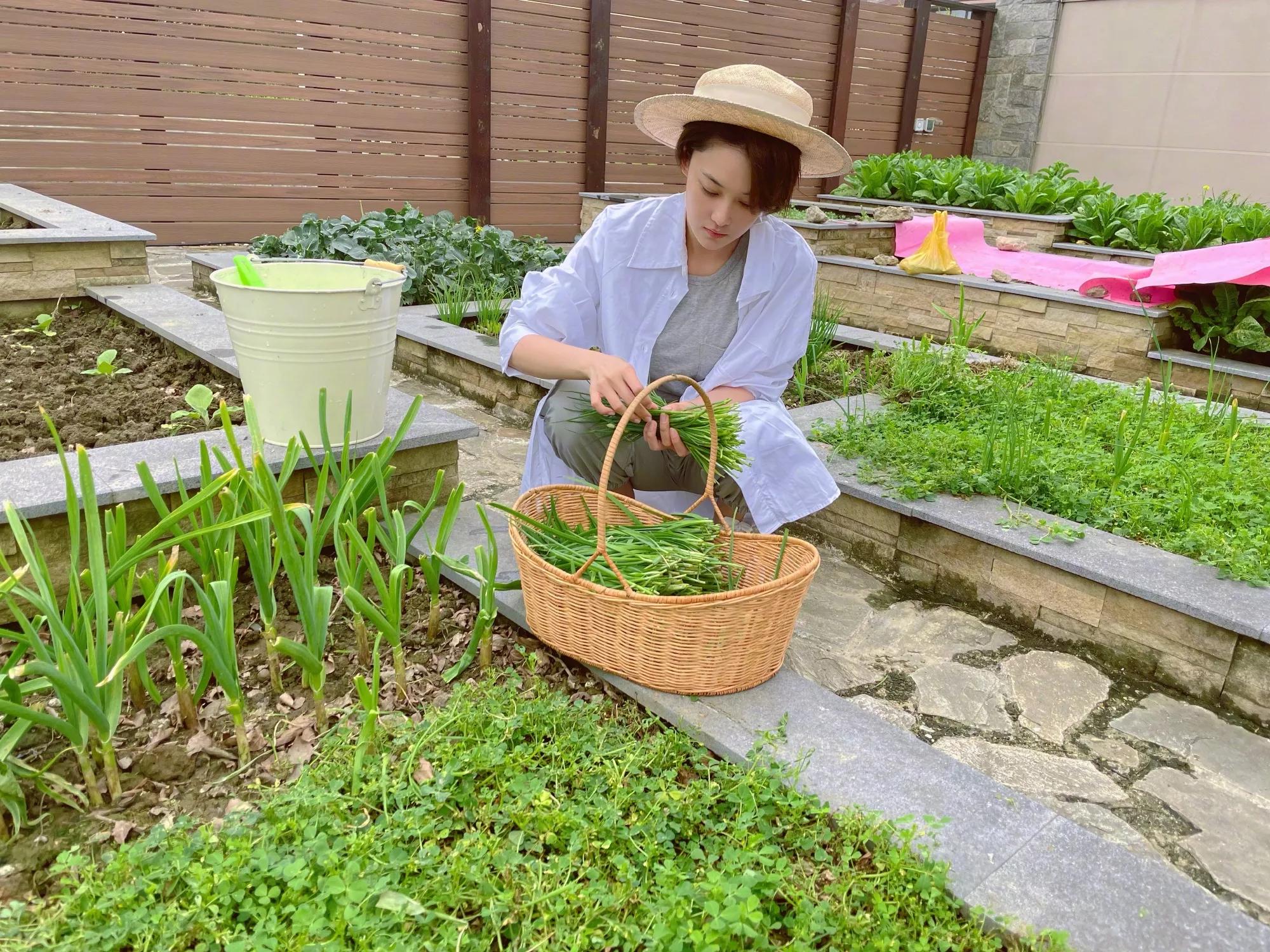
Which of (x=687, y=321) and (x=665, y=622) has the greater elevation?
(x=687, y=321)

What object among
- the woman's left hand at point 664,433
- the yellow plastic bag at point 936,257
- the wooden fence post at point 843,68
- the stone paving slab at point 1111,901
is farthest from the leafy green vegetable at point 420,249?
the wooden fence post at point 843,68

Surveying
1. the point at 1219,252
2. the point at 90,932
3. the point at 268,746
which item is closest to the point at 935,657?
the point at 268,746

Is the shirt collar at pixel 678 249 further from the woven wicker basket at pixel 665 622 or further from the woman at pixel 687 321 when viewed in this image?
the woven wicker basket at pixel 665 622

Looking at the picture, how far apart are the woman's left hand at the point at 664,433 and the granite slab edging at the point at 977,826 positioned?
539 millimetres

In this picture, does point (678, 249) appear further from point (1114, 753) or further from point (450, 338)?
point (450, 338)

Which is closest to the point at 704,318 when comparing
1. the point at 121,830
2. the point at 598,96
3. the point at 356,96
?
the point at 121,830

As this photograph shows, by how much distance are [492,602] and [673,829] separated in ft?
1.92

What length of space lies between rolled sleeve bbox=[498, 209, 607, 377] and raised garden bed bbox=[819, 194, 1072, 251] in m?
4.94

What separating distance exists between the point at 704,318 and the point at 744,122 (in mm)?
514

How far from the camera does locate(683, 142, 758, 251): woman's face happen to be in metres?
1.95

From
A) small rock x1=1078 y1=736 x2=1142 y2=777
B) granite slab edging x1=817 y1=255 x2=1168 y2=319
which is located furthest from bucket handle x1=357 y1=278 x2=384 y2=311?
granite slab edging x1=817 y1=255 x2=1168 y2=319

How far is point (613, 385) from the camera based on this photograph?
1871 mm

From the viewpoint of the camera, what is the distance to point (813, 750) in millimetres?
1576

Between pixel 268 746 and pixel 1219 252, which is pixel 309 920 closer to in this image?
pixel 268 746
